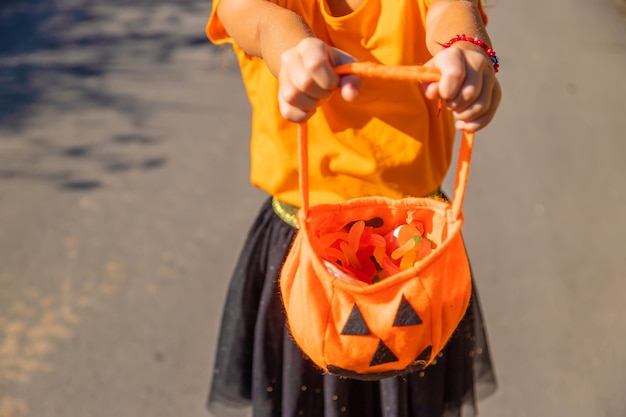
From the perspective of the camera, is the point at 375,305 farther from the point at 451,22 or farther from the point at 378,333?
the point at 451,22

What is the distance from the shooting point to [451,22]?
84cm

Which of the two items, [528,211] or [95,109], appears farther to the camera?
[95,109]

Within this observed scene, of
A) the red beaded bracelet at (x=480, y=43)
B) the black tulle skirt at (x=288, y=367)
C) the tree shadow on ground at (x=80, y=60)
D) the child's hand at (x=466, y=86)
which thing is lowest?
the black tulle skirt at (x=288, y=367)

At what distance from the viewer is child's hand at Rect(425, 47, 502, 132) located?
2.28 feet

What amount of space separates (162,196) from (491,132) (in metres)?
1.34

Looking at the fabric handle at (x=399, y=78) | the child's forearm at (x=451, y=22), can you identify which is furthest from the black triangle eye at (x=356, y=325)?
the child's forearm at (x=451, y=22)

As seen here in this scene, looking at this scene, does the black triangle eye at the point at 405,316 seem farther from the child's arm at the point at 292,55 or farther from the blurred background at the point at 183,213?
the blurred background at the point at 183,213

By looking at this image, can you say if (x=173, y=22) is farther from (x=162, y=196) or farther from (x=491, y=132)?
(x=491, y=132)

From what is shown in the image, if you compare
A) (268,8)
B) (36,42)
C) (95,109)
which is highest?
(36,42)

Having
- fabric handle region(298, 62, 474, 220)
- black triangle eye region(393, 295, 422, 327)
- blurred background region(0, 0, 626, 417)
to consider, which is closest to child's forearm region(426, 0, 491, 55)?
fabric handle region(298, 62, 474, 220)

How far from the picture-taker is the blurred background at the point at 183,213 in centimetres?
182

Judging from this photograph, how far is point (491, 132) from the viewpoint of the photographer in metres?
2.69

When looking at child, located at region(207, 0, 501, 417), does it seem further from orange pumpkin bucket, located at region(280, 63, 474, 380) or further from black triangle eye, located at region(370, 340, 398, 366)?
black triangle eye, located at region(370, 340, 398, 366)

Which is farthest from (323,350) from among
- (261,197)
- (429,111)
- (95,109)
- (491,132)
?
(95,109)
